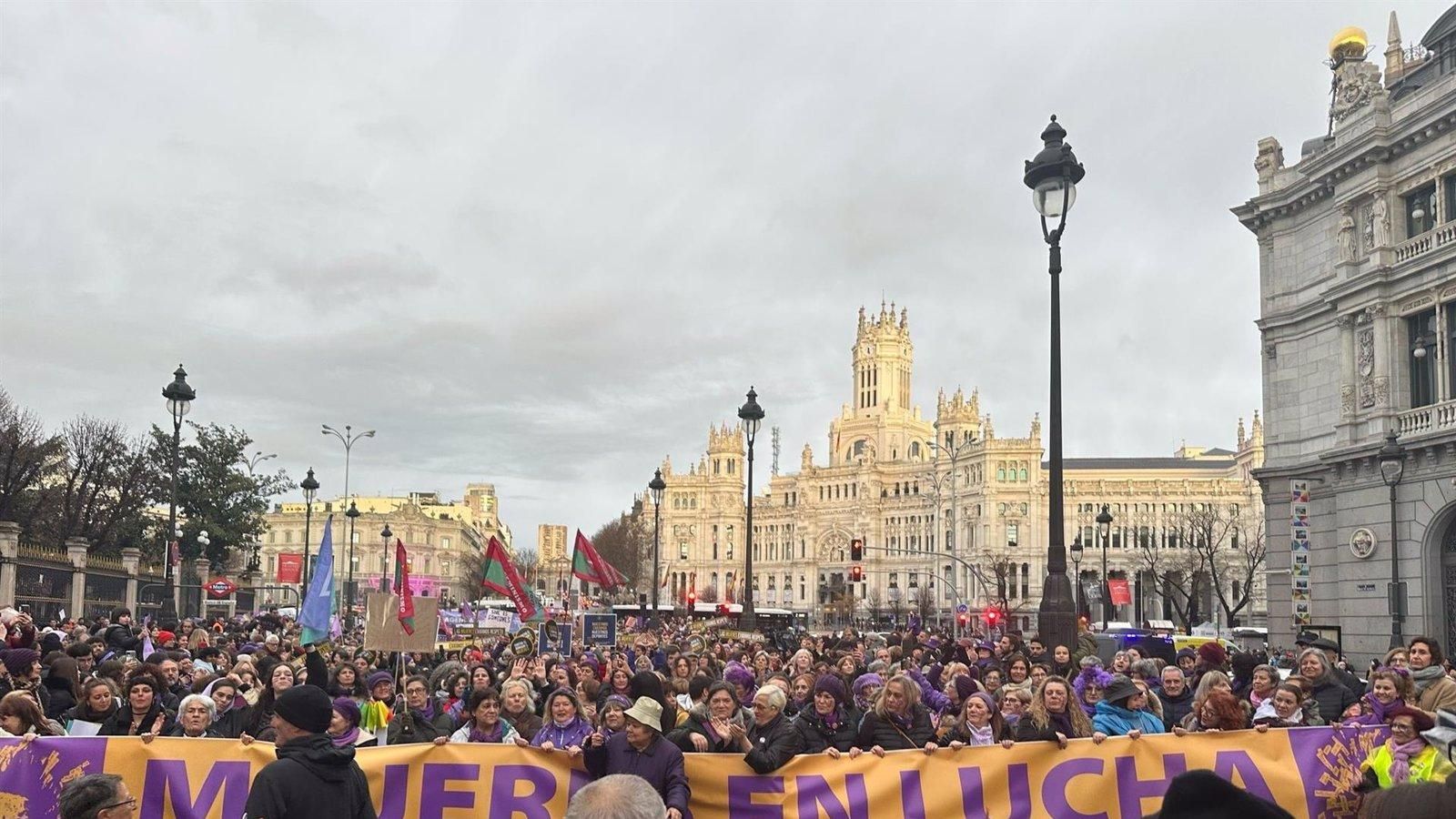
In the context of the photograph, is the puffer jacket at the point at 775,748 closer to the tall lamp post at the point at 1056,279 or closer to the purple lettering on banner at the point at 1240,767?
the purple lettering on banner at the point at 1240,767

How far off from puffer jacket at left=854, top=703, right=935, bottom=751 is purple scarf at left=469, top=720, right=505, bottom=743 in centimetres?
267

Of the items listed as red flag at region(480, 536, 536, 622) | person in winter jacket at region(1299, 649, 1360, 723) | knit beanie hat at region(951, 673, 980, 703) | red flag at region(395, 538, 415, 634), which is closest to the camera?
person in winter jacket at region(1299, 649, 1360, 723)

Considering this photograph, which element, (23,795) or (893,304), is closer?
(23,795)

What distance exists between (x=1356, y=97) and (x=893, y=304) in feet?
539

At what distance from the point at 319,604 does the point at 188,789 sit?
351 inches

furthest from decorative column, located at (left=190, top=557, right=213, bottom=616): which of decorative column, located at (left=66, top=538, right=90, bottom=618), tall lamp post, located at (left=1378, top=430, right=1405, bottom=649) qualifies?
tall lamp post, located at (left=1378, top=430, right=1405, bottom=649)

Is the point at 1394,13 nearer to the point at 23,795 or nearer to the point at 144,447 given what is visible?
the point at 23,795

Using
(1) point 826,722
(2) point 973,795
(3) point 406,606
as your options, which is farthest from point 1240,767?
(3) point 406,606

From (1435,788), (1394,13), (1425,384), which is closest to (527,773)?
(1435,788)

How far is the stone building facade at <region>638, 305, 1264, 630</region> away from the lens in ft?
436

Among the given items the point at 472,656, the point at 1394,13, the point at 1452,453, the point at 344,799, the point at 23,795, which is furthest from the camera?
the point at 1394,13

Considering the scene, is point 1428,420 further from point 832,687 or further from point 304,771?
point 304,771

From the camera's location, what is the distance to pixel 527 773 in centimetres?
816

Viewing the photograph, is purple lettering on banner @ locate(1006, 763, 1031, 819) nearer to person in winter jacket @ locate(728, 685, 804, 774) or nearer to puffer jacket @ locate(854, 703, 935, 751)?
puffer jacket @ locate(854, 703, 935, 751)
